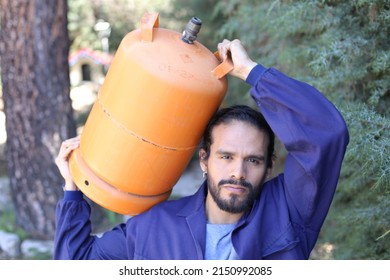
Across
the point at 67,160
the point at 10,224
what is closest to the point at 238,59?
the point at 67,160

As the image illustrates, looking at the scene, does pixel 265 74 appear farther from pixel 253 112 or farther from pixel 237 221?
pixel 237 221

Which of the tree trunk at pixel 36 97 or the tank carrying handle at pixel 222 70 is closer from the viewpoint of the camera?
the tank carrying handle at pixel 222 70

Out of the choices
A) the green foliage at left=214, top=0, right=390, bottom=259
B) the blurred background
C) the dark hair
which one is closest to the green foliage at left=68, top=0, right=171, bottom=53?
the blurred background

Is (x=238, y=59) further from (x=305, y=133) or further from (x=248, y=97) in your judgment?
(x=248, y=97)

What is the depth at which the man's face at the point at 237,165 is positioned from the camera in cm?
203

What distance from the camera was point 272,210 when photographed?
6.80 ft

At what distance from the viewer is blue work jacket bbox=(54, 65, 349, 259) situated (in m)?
1.88

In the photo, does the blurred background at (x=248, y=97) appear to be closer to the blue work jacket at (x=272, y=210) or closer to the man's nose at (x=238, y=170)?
the blue work jacket at (x=272, y=210)

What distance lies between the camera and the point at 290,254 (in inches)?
79.6

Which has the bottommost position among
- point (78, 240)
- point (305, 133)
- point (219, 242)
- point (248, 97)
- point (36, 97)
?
point (36, 97)

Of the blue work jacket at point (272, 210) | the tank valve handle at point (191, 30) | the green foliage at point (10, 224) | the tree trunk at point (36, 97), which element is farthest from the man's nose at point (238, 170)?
the green foliage at point (10, 224)

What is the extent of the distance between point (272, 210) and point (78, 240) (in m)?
0.80

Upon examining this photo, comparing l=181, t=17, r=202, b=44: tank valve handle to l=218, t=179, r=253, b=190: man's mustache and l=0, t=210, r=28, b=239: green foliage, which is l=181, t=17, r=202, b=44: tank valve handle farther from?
l=0, t=210, r=28, b=239: green foliage

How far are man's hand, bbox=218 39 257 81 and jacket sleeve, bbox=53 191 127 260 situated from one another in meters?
0.81
